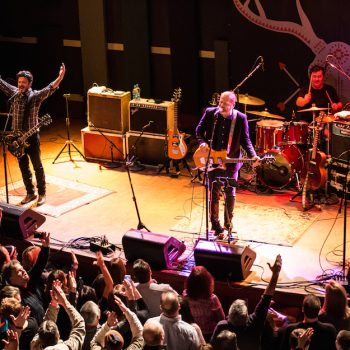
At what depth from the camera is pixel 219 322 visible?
593 cm

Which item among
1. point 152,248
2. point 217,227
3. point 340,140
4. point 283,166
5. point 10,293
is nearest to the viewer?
point 10,293

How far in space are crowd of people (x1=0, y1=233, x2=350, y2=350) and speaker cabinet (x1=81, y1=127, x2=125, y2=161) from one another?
5.05 m

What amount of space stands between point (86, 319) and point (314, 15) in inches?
269

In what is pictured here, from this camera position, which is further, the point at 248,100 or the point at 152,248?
the point at 248,100

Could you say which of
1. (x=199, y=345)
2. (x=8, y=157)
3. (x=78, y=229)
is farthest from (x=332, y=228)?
(x=8, y=157)

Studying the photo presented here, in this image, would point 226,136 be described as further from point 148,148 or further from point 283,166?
point 148,148

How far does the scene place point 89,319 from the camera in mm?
5938

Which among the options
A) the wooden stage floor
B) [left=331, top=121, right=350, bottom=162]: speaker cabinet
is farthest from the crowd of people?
[left=331, top=121, right=350, bottom=162]: speaker cabinet

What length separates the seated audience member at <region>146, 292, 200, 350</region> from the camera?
5711 millimetres

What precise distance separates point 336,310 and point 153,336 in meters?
1.62

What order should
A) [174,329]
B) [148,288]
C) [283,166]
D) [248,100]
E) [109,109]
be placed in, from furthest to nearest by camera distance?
[109,109] → [248,100] → [283,166] → [148,288] → [174,329]

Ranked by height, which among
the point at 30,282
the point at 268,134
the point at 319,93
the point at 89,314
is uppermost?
the point at 319,93

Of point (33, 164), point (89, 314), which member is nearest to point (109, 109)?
point (33, 164)

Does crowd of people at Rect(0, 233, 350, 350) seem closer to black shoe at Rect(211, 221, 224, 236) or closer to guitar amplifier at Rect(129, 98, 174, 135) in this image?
black shoe at Rect(211, 221, 224, 236)
